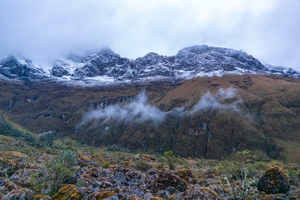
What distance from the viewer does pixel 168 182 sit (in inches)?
398

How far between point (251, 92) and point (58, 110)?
581ft

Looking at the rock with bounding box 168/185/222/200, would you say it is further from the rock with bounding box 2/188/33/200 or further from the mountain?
the mountain

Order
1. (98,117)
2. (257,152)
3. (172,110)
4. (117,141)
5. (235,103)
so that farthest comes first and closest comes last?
(98,117)
(172,110)
(117,141)
(235,103)
(257,152)

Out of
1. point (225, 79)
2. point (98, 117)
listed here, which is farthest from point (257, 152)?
point (98, 117)

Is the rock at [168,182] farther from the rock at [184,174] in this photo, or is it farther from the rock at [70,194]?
the rock at [70,194]

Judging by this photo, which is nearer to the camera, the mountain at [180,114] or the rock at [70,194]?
the rock at [70,194]

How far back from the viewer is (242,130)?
8819 centimetres

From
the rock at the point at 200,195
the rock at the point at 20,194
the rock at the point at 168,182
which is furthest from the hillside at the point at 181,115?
the rock at the point at 20,194

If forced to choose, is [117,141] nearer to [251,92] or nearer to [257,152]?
[257,152]

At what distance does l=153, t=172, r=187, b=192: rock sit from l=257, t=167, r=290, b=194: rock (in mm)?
4239

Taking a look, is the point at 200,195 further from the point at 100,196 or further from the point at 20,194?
the point at 20,194

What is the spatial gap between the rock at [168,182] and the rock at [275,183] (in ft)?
13.9

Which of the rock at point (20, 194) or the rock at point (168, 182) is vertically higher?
the rock at point (20, 194)

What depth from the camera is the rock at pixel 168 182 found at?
32.6 feet
